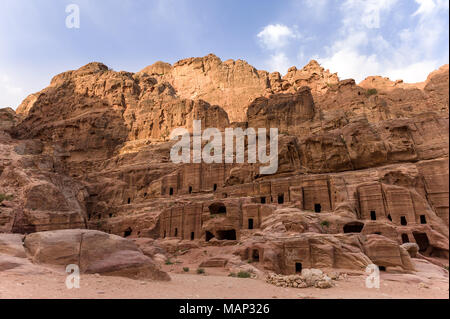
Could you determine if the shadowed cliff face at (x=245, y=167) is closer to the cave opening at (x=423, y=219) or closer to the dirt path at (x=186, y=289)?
the cave opening at (x=423, y=219)

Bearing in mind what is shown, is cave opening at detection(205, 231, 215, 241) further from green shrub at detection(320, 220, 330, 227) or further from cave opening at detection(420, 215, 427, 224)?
cave opening at detection(420, 215, 427, 224)

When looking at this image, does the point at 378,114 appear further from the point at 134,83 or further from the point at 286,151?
the point at 134,83

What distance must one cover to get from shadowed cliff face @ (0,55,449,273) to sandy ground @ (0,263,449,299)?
365 centimetres

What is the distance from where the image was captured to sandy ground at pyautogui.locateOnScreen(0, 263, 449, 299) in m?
10.9

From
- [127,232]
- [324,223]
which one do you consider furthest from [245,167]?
[127,232]

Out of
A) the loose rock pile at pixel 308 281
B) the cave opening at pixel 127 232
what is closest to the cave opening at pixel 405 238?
the loose rock pile at pixel 308 281

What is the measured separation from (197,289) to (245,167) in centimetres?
3129

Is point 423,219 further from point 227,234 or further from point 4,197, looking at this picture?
point 4,197

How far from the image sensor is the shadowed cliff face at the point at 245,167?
29.1 metres

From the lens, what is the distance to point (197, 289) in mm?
14469

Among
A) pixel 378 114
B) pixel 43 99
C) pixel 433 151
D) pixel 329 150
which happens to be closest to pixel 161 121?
pixel 43 99

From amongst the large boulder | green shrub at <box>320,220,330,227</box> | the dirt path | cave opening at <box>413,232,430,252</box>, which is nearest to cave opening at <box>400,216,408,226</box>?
cave opening at <box>413,232,430,252</box>

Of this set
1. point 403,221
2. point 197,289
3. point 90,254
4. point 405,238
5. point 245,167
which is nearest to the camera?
point 197,289

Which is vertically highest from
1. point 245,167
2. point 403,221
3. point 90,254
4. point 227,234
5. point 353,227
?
point 245,167
